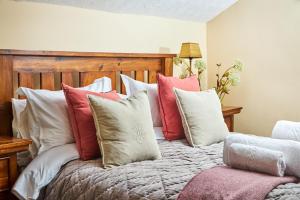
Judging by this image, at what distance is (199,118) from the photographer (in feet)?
7.58

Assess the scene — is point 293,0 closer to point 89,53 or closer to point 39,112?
point 89,53

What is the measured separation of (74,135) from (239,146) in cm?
94

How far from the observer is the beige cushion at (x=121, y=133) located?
6.11 ft

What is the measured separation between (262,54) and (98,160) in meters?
2.13

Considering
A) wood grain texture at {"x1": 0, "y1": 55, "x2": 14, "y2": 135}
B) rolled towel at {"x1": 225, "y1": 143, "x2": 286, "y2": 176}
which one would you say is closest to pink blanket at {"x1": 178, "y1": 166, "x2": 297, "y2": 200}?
rolled towel at {"x1": 225, "y1": 143, "x2": 286, "y2": 176}

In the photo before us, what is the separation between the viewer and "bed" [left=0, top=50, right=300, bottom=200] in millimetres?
1562

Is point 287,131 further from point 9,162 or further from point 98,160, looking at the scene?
point 9,162

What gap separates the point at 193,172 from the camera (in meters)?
1.68

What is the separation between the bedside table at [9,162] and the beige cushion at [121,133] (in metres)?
0.41

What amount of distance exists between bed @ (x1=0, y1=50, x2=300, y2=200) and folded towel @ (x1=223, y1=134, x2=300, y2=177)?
128mm

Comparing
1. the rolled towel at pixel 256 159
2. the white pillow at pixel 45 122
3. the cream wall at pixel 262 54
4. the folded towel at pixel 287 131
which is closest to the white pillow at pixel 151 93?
the white pillow at pixel 45 122

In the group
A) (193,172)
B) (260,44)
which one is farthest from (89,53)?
(260,44)

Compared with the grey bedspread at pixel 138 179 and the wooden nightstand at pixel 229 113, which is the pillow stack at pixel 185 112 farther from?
the wooden nightstand at pixel 229 113

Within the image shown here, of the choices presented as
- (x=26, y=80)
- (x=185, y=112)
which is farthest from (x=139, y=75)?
(x=26, y=80)
